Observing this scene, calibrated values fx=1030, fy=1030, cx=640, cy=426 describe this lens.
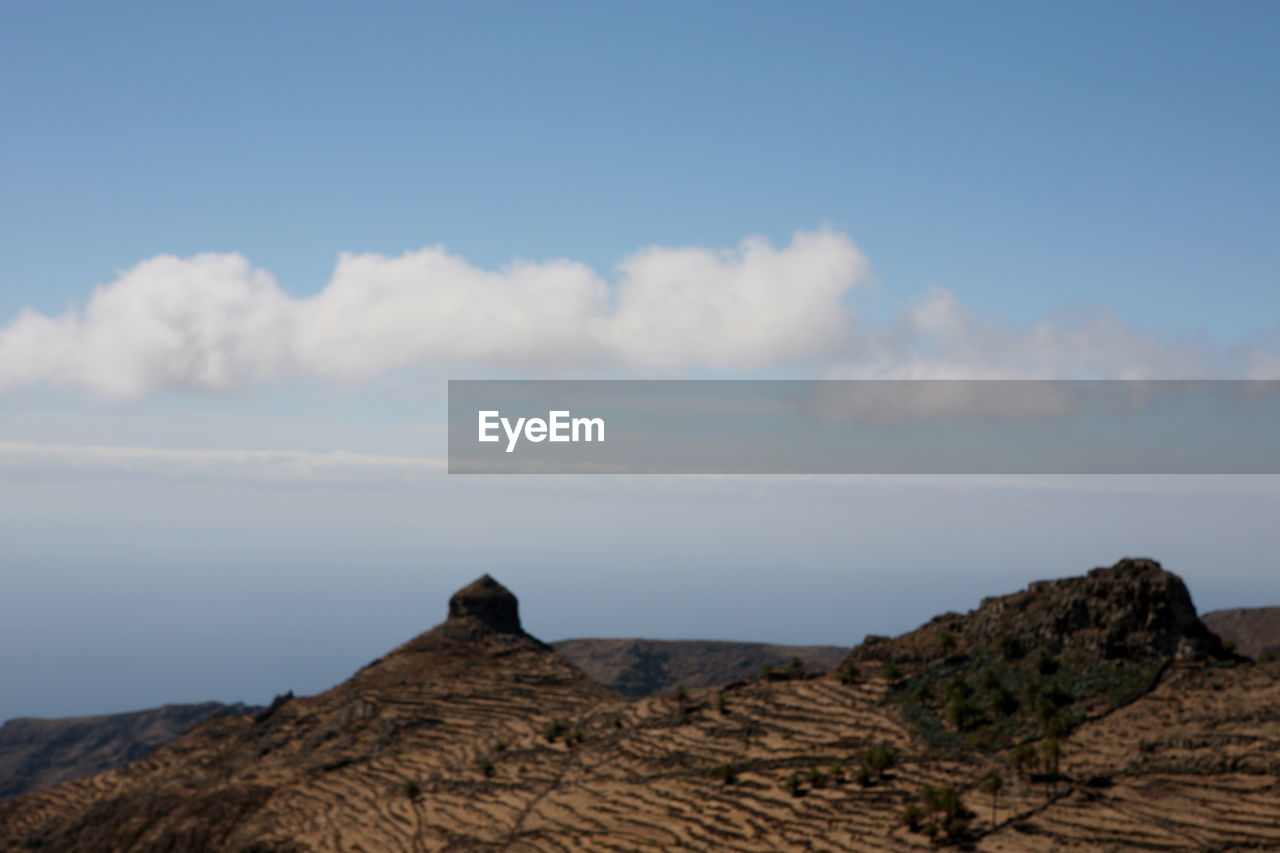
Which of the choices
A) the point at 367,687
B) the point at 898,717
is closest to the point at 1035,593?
the point at 898,717

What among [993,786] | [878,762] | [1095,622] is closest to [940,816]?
[993,786]

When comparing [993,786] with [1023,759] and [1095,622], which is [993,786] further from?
[1095,622]

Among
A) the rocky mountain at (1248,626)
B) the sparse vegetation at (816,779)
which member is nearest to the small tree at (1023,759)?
the sparse vegetation at (816,779)

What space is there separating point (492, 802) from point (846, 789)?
1712 centimetres

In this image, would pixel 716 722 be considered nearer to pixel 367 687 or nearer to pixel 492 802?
pixel 492 802

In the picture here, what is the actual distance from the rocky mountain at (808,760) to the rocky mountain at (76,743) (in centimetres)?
4643

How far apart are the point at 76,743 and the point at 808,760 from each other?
3735 inches

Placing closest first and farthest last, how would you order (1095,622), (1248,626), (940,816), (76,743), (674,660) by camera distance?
(940,816) → (1095,622) → (1248,626) → (76,743) → (674,660)

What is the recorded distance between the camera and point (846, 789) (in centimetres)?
4006

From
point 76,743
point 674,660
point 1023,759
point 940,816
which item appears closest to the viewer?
point 940,816

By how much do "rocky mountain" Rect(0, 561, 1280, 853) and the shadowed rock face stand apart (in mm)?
10332

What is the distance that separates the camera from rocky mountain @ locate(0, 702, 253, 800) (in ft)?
332

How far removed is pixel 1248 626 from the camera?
3319 inches

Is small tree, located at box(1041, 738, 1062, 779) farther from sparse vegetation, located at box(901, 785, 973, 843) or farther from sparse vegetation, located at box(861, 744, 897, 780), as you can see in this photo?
sparse vegetation, located at box(861, 744, 897, 780)
